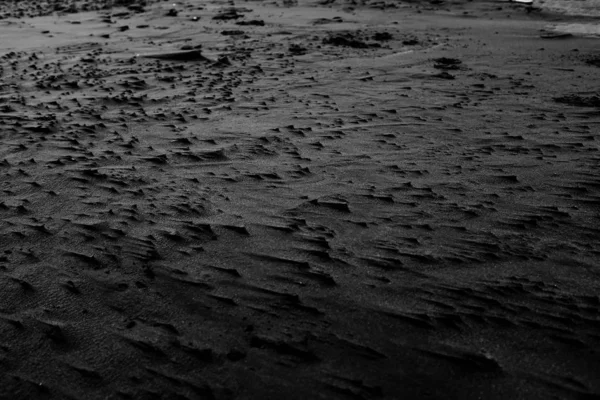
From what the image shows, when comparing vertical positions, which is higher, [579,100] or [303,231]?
[579,100]

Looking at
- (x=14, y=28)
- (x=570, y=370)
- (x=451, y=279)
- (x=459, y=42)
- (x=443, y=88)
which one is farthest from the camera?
(x=14, y=28)

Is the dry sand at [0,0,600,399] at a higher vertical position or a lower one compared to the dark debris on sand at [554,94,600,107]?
lower

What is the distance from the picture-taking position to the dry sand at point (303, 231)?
193cm

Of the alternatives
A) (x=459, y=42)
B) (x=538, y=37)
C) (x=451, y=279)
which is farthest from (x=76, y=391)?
(x=538, y=37)

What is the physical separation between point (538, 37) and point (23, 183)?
618 cm

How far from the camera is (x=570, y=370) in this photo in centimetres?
Result: 184

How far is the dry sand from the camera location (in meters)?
1.93

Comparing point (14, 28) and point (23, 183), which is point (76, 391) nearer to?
point (23, 183)

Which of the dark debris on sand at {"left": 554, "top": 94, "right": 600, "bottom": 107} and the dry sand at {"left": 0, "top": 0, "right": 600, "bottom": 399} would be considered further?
the dark debris on sand at {"left": 554, "top": 94, "right": 600, "bottom": 107}

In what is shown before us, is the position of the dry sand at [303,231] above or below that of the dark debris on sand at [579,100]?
below

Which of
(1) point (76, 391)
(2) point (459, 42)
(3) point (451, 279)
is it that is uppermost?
(2) point (459, 42)

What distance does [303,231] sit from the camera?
9.10ft

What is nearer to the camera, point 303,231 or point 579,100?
point 303,231

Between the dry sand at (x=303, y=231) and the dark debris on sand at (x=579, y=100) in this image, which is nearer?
the dry sand at (x=303, y=231)
